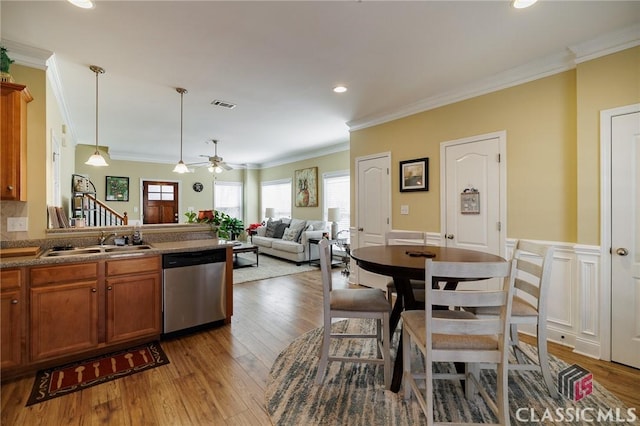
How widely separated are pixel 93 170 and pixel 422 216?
7560 mm

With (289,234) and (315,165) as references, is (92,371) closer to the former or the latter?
(289,234)

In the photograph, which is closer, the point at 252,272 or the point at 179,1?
the point at 179,1

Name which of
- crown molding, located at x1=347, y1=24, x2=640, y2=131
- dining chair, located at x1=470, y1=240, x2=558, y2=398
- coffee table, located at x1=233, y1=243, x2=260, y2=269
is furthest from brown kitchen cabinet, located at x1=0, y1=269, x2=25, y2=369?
crown molding, located at x1=347, y1=24, x2=640, y2=131

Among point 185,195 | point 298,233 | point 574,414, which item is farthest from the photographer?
point 185,195

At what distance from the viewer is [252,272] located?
5.60m

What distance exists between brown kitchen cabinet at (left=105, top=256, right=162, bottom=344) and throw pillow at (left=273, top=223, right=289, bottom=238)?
15.4ft

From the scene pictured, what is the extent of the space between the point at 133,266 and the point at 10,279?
772 millimetres

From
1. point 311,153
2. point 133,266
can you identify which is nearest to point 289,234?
point 311,153

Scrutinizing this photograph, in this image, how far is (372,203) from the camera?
4512 millimetres

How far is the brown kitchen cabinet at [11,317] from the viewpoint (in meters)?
2.11

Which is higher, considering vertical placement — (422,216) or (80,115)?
A: (80,115)

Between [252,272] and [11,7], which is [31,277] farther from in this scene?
[252,272]

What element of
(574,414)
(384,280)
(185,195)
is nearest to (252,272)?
(384,280)

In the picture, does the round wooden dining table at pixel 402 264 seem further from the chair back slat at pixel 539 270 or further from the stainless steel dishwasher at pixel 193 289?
the stainless steel dishwasher at pixel 193 289
